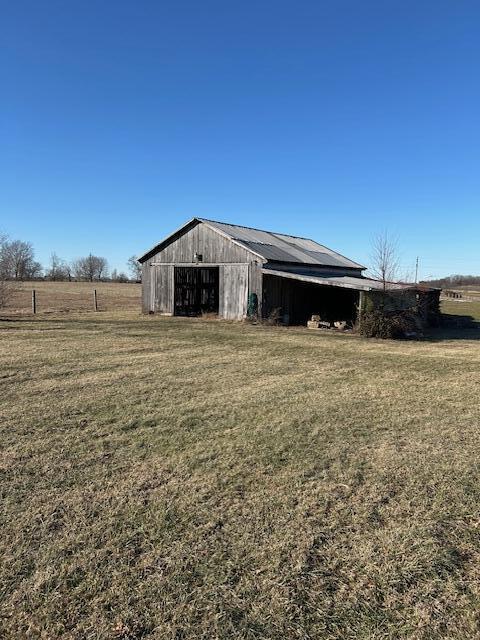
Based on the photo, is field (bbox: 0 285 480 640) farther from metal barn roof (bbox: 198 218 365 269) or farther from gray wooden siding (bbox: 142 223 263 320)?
metal barn roof (bbox: 198 218 365 269)

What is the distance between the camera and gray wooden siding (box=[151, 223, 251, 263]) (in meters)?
21.4

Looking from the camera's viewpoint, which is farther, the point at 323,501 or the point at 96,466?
the point at 96,466

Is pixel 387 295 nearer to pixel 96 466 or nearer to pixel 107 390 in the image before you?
pixel 107 390

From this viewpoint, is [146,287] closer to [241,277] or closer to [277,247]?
[241,277]

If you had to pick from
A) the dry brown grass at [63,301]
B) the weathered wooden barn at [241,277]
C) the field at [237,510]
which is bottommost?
the field at [237,510]

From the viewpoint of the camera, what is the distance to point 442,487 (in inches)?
166

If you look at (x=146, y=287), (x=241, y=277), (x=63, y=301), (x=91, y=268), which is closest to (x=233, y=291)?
(x=241, y=277)

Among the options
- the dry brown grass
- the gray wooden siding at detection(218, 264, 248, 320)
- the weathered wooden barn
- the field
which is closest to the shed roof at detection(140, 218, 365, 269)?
the weathered wooden barn

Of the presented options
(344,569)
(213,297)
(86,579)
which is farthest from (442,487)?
(213,297)

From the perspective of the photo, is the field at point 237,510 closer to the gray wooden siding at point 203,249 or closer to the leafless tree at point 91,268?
the gray wooden siding at point 203,249

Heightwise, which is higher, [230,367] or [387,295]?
[387,295]

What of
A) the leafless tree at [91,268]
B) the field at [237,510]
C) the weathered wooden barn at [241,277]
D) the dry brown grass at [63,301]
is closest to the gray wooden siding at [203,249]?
the weathered wooden barn at [241,277]

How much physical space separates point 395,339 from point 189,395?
11041 millimetres

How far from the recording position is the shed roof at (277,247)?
2184cm
